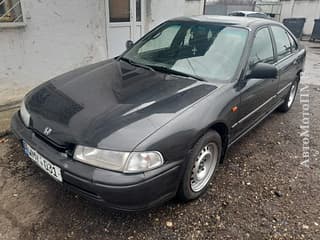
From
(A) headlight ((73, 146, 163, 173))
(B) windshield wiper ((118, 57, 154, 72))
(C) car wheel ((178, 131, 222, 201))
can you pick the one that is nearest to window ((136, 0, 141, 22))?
(B) windshield wiper ((118, 57, 154, 72))

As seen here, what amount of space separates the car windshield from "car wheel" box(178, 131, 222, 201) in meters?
0.64

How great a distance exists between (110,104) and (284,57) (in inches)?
111

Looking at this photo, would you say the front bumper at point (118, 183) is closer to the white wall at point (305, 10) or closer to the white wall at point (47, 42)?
the white wall at point (47, 42)

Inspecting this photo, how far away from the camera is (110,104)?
2.11m

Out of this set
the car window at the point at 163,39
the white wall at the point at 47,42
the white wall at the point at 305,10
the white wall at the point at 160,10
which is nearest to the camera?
the car window at the point at 163,39

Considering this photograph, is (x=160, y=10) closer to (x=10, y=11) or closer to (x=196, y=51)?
(x=10, y=11)

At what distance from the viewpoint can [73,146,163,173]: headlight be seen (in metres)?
1.74

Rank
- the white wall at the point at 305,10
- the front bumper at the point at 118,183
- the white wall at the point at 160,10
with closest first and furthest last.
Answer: the front bumper at the point at 118,183
the white wall at the point at 160,10
the white wall at the point at 305,10

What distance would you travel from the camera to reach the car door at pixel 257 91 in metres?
2.72

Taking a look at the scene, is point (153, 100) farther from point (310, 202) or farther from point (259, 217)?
point (310, 202)

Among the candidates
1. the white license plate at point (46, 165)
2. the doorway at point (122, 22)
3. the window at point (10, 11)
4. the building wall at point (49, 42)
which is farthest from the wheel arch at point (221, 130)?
the doorway at point (122, 22)

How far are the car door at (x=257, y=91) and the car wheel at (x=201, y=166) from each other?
37cm

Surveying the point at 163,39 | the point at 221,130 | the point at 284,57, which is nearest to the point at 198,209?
the point at 221,130

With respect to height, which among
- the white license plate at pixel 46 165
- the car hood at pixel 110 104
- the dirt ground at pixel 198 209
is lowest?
the dirt ground at pixel 198 209
